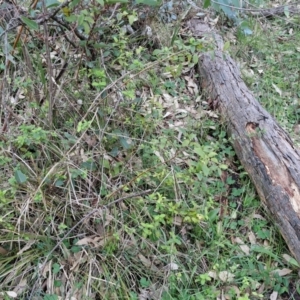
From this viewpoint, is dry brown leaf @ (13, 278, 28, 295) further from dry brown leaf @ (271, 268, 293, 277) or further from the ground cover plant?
dry brown leaf @ (271, 268, 293, 277)

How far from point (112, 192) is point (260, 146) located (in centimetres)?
91

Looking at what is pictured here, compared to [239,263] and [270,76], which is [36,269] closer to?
[239,263]

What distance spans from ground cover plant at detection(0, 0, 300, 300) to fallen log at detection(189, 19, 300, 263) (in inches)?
3.2

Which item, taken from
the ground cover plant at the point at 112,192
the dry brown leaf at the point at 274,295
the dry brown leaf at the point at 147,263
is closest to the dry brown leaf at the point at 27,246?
the ground cover plant at the point at 112,192

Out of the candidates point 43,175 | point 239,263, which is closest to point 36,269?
point 43,175

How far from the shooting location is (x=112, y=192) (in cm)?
204

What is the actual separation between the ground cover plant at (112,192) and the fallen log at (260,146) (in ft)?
0.26

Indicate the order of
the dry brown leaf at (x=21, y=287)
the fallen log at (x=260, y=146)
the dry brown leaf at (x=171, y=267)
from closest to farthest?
the dry brown leaf at (x=21, y=287) < the dry brown leaf at (x=171, y=267) < the fallen log at (x=260, y=146)

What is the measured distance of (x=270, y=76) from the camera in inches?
123

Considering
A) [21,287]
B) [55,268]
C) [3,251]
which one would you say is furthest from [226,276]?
[3,251]

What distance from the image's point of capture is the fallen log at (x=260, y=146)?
2.12 metres

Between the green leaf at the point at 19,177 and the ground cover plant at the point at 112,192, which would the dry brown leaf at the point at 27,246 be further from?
the green leaf at the point at 19,177

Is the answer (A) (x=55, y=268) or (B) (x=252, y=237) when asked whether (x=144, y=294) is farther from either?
(B) (x=252, y=237)

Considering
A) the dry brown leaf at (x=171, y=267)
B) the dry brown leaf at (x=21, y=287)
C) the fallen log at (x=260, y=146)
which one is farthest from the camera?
the fallen log at (x=260, y=146)
